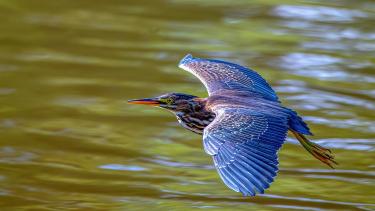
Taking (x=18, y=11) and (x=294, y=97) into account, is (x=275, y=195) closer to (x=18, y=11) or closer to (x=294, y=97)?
(x=294, y=97)

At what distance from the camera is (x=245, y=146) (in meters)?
8.38

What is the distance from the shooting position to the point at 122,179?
1116cm

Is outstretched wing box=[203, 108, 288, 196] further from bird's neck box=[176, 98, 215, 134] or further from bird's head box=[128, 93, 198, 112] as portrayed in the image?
bird's head box=[128, 93, 198, 112]

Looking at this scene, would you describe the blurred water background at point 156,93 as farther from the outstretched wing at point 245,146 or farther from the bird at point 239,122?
the outstretched wing at point 245,146

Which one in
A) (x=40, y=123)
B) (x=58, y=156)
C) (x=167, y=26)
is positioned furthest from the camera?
(x=167, y=26)

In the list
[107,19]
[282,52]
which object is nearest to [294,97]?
[282,52]

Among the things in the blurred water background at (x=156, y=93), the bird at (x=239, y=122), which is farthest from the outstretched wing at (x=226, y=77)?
the blurred water background at (x=156, y=93)

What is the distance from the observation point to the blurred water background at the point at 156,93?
10812 mm

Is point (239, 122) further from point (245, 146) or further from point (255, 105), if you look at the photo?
point (255, 105)

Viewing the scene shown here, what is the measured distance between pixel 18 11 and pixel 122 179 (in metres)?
6.08

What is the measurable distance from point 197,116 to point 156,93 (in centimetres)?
357

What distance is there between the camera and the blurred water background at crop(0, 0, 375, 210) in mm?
10812

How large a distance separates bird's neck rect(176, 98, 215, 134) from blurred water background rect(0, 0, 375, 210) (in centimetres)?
77

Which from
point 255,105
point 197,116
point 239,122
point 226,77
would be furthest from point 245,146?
point 226,77
